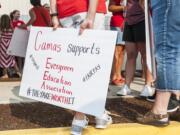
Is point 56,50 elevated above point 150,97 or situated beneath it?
elevated above

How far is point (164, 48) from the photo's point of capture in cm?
474

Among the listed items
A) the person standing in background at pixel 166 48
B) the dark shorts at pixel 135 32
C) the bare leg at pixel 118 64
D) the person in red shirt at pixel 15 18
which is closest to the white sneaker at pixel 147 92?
the dark shorts at pixel 135 32

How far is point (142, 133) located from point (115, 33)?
1.10 metres

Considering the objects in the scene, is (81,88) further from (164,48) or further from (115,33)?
(164,48)

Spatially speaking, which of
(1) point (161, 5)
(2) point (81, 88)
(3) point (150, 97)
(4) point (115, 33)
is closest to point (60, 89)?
(2) point (81, 88)

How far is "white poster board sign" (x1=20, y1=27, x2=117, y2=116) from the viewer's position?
440cm

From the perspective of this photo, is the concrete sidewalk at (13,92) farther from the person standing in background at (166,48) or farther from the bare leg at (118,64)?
the person standing in background at (166,48)

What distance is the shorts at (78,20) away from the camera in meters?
4.56

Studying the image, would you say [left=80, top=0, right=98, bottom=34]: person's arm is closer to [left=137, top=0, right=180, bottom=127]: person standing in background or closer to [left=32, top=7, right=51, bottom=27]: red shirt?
[left=137, top=0, right=180, bottom=127]: person standing in background

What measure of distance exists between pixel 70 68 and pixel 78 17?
0.48m

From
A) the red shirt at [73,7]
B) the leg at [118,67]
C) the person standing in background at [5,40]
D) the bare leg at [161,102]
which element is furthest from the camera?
the person standing in background at [5,40]

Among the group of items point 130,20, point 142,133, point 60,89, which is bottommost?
point 142,133

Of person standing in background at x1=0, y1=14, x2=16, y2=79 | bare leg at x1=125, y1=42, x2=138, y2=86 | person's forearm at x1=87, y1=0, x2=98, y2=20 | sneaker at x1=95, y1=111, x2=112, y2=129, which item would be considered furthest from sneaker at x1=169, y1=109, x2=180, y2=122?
person standing in background at x1=0, y1=14, x2=16, y2=79

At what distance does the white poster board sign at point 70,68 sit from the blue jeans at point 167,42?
0.64 meters
